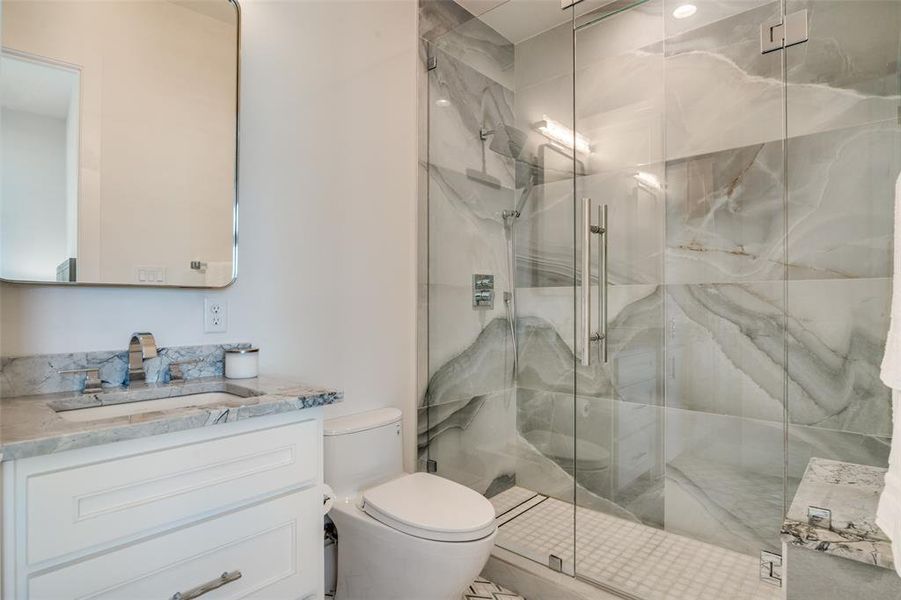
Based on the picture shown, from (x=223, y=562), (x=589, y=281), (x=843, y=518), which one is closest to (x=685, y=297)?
(x=589, y=281)

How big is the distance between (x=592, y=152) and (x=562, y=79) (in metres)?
0.38

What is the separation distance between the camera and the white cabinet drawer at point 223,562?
90 centimetres

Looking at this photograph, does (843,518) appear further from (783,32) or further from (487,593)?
(783,32)

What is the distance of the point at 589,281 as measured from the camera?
6.73ft

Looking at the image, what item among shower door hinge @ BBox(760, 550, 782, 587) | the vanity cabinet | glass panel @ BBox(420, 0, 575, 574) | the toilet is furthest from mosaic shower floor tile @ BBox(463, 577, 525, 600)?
shower door hinge @ BBox(760, 550, 782, 587)

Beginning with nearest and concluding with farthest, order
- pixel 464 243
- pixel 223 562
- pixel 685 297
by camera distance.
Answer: pixel 223 562, pixel 685 297, pixel 464 243

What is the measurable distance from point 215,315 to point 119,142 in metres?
0.55

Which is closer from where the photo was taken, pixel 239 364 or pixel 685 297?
pixel 239 364

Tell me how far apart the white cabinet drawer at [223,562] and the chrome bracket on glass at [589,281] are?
1.29 meters

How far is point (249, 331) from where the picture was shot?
1.63 m

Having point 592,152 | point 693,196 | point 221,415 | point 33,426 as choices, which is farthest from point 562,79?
point 33,426

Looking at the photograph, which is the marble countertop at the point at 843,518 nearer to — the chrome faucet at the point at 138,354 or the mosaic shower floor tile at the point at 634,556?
the mosaic shower floor tile at the point at 634,556

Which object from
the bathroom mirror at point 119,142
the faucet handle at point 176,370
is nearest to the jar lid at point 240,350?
the faucet handle at point 176,370

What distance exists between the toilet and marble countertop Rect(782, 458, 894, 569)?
2.64 feet
